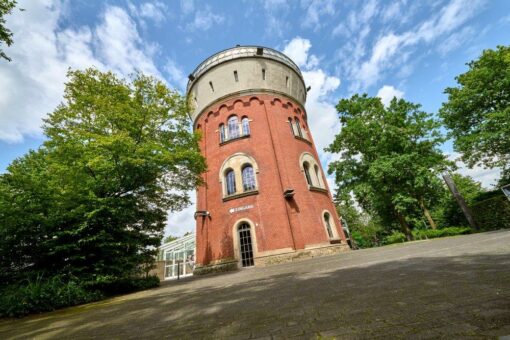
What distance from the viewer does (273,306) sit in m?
3.23

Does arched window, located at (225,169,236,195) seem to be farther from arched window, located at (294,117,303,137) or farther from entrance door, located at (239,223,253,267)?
arched window, located at (294,117,303,137)

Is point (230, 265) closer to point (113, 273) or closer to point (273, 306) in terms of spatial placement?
point (113, 273)

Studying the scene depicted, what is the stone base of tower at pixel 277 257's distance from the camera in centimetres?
1341

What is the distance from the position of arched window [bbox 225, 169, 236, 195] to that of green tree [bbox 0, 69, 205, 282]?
4.71 metres

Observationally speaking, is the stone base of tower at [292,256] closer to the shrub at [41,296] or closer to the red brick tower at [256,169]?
the red brick tower at [256,169]

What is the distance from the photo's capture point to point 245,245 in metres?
14.9

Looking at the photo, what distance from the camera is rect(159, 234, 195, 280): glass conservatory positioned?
2817 cm

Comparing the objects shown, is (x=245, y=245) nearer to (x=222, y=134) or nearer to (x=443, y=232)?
(x=222, y=134)

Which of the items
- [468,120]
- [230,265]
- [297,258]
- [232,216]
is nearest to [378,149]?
[468,120]

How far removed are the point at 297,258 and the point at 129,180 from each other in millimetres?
9537

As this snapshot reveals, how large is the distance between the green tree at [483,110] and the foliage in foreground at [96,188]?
17901 millimetres

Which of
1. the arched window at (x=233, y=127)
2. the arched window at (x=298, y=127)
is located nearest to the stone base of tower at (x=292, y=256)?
the arched window at (x=233, y=127)

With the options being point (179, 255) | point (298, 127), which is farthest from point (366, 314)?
point (179, 255)

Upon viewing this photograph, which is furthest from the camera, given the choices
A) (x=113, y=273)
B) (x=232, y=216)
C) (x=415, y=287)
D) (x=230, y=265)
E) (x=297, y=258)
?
(x=232, y=216)
